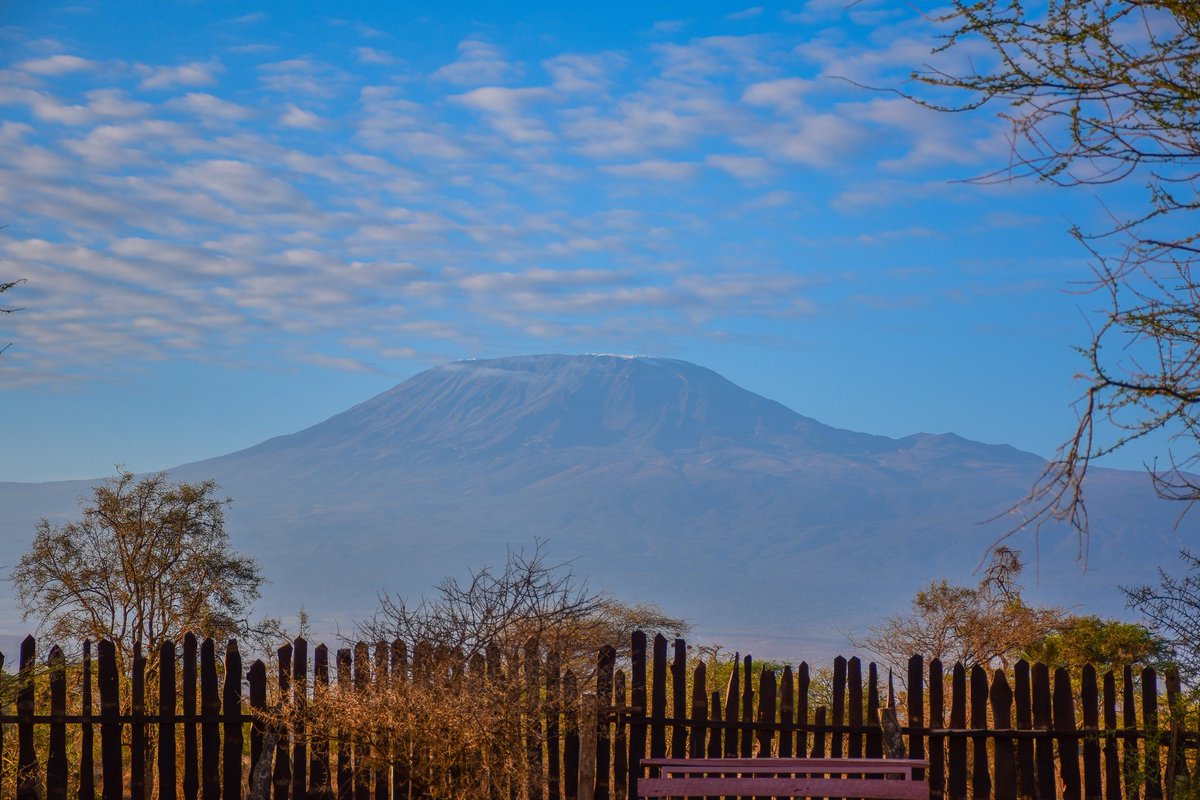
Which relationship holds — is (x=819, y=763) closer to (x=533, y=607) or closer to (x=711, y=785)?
(x=711, y=785)

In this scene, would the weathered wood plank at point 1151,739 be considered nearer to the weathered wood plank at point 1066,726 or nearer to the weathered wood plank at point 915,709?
the weathered wood plank at point 1066,726

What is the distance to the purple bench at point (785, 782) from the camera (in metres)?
7.40

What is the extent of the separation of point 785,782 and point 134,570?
13493 mm

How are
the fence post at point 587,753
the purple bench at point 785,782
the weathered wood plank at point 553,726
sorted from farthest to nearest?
the fence post at point 587,753 < the weathered wood plank at point 553,726 < the purple bench at point 785,782

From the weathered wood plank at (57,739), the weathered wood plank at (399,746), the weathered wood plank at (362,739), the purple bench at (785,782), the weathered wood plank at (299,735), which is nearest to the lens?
the purple bench at (785,782)

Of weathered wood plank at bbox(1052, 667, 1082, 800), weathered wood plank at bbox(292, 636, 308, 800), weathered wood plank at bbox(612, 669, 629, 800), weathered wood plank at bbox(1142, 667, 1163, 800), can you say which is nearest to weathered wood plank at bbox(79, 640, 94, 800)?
weathered wood plank at bbox(292, 636, 308, 800)

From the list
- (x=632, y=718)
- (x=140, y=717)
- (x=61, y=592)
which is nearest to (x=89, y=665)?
(x=140, y=717)

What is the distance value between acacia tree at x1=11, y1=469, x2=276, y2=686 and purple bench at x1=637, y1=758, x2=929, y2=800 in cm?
1217

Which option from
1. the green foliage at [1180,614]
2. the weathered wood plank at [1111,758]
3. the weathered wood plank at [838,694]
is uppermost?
the green foliage at [1180,614]

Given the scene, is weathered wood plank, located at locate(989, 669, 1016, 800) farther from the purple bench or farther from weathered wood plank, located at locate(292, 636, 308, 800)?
weathered wood plank, located at locate(292, 636, 308, 800)

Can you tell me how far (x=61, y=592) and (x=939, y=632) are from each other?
12982 mm

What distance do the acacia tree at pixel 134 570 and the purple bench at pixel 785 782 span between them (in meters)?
12.2

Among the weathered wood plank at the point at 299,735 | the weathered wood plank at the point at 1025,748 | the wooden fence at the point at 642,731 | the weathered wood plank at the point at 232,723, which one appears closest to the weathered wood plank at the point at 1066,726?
the wooden fence at the point at 642,731

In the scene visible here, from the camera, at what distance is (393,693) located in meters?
8.45
